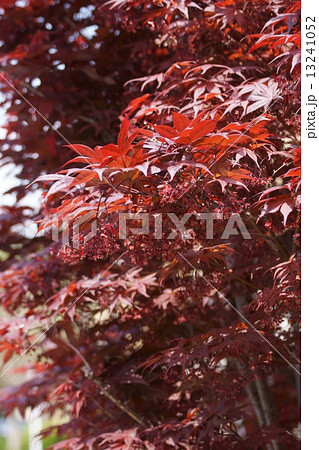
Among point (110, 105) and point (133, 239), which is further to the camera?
point (110, 105)

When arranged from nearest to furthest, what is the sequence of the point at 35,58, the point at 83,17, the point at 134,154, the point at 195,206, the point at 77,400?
the point at 134,154, the point at 195,206, the point at 77,400, the point at 35,58, the point at 83,17

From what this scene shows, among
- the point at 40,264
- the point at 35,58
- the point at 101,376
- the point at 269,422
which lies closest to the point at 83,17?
the point at 35,58

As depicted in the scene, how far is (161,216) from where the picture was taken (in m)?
1.37

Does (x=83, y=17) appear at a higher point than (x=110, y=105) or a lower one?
higher

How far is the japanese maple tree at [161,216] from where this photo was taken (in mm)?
1335

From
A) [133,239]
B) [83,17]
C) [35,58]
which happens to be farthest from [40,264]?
[83,17]

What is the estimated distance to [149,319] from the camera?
2.10 m

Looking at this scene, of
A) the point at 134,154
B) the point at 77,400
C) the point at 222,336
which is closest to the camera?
the point at 134,154

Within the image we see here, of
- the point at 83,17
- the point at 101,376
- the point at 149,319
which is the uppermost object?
the point at 83,17

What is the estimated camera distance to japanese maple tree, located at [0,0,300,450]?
133 cm

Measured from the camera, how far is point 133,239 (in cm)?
139
